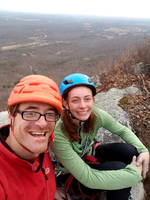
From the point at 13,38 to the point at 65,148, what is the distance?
7144 cm

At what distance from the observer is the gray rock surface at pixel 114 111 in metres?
2.87

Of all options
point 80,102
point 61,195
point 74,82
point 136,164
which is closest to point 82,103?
point 80,102

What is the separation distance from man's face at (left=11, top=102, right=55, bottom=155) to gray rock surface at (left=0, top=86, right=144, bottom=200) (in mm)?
1369

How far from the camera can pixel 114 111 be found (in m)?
4.12

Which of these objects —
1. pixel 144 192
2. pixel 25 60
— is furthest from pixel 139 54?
pixel 25 60

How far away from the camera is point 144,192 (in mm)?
3008

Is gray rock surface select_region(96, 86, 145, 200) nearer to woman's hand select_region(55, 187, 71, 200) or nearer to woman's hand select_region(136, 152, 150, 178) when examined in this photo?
woman's hand select_region(55, 187, 71, 200)

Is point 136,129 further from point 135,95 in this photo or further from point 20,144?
point 20,144

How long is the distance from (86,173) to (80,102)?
65 cm

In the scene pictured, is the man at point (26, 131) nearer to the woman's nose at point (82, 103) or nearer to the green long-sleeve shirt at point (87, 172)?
the green long-sleeve shirt at point (87, 172)

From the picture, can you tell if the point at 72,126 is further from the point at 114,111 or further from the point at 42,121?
the point at 114,111

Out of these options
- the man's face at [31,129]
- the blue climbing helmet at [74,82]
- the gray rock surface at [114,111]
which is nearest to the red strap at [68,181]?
the gray rock surface at [114,111]

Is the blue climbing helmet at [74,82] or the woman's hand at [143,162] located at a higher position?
the blue climbing helmet at [74,82]

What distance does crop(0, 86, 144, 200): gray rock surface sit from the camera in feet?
9.41
